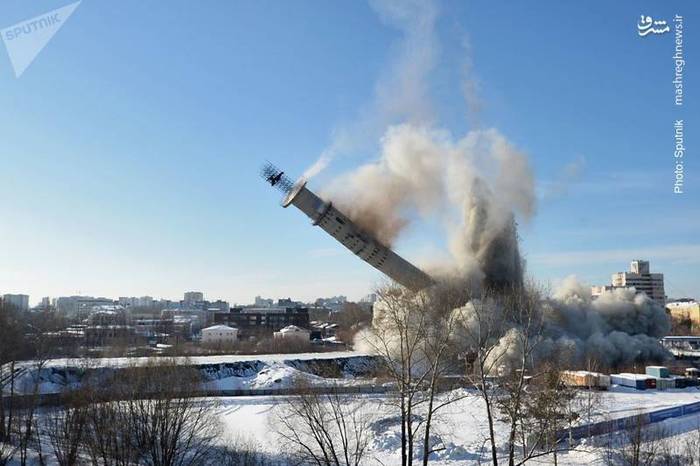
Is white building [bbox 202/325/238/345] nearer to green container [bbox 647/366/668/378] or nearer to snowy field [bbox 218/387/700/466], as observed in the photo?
snowy field [bbox 218/387/700/466]

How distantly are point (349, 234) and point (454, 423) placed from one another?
14559mm

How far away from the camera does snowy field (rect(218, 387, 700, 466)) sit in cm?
2050

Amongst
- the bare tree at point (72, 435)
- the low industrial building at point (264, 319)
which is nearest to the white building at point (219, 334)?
the low industrial building at point (264, 319)

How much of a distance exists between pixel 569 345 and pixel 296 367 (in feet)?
57.0

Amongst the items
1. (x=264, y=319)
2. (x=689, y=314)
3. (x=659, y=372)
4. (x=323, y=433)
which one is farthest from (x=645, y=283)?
(x=323, y=433)

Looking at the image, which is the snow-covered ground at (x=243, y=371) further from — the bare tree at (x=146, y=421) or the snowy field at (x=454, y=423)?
the bare tree at (x=146, y=421)

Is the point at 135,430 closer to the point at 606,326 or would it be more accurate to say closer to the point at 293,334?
the point at 606,326

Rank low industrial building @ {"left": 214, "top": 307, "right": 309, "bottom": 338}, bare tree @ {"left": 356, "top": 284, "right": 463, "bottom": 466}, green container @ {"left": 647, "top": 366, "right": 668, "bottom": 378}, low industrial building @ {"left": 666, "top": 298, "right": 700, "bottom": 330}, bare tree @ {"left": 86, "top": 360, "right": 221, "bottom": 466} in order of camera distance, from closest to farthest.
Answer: bare tree @ {"left": 356, "top": 284, "right": 463, "bottom": 466}
bare tree @ {"left": 86, "top": 360, "right": 221, "bottom": 466}
green container @ {"left": 647, "top": 366, "right": 668, "bottom": 378}
low industrial building @ {"left": 666, "top": 298, "right": 700, "bottom": 330}
low industrial building @ {"left": 214, "top": 307, "right": 309, "bottom": 338}

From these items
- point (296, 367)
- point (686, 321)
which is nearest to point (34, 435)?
point (296, 367)

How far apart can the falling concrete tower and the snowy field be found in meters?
10.5

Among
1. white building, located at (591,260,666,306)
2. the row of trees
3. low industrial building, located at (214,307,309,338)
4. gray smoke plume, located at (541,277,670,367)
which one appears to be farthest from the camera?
white building, located at (591,260,666,306)

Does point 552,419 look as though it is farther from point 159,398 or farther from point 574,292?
point 574,292

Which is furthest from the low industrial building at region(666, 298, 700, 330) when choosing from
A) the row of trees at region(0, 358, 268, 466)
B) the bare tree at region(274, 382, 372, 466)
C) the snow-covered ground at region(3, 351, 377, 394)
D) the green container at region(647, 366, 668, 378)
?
the row of trees at region(0, 358, 268, 466)

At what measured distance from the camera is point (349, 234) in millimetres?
35750
